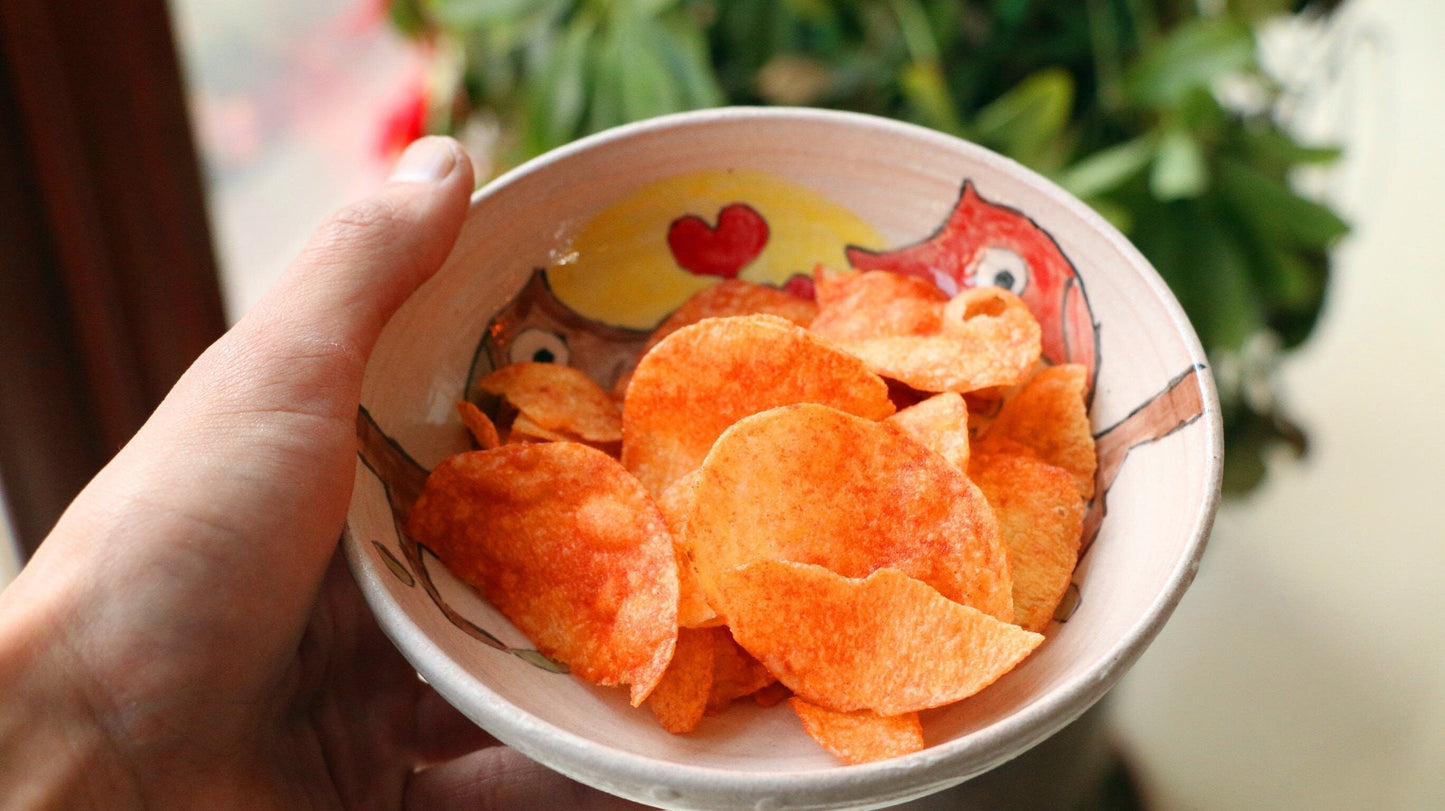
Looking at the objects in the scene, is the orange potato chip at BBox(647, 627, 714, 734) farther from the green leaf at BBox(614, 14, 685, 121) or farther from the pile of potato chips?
the green leaf at BBox(614, 14, 685, 121)

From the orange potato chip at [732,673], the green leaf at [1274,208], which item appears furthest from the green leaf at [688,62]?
the orange potato chip at [732,673]

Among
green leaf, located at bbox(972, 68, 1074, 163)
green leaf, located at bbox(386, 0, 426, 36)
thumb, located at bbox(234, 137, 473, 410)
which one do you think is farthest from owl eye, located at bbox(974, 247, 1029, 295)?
green leaf, located at bbox(386, 0, 426, 36)

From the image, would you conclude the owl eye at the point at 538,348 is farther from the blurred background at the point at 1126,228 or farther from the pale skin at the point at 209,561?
the blurred background at the point at 1126,228

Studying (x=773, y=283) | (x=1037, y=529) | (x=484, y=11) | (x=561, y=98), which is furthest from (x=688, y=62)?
(x=1037, y=529)

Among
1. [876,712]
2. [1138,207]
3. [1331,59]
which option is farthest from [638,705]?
[1331,59]

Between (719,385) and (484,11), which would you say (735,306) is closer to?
(719,385)

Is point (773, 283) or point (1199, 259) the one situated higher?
point (773, 283)
